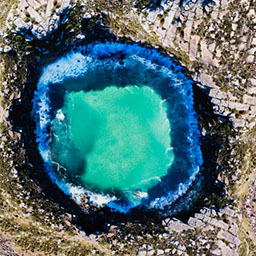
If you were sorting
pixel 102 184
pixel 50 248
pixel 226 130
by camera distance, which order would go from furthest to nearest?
pixel 102 184 < pixel 226 130 < pixel 50 248

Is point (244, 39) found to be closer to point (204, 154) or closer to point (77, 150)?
point (204, 154)

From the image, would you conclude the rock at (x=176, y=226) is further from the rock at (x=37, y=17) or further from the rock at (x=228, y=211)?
the rock at (x=37, y=17)

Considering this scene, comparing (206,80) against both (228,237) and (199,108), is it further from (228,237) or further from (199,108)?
(228,237)

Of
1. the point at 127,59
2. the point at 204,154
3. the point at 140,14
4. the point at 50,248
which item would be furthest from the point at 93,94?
the point at 50,248

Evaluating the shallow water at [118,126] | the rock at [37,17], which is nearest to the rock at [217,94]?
the shallow water at [118,126]

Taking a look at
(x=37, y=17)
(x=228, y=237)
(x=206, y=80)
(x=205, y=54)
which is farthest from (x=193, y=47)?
(x=228, y=237)

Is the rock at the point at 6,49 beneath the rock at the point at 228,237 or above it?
above
